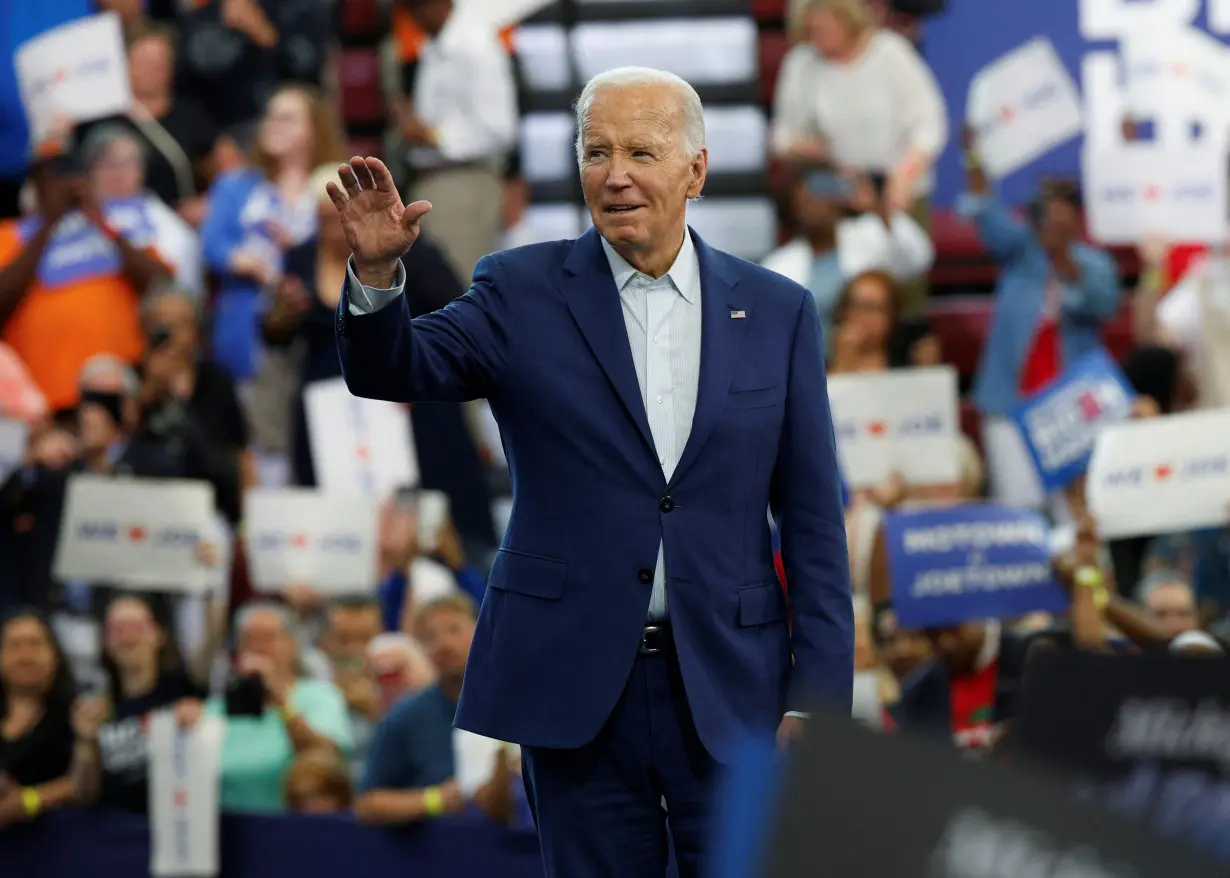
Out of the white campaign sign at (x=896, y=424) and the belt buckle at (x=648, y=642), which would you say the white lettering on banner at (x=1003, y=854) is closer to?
the belt buckle at (x=648, y=642)

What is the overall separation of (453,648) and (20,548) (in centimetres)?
207

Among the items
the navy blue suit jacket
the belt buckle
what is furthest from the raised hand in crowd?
the belt buckle

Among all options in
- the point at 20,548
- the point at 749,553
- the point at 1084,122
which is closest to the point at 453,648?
the point at 20,548

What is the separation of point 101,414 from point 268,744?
4.82 feet

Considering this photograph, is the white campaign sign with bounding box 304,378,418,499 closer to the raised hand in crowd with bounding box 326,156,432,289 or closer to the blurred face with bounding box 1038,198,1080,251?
the blurred face with bounding box 1038,198,1080,251

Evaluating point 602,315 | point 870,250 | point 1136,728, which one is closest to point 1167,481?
point 870,250

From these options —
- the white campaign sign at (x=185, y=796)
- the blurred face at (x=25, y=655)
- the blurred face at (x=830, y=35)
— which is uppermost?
the blurred face at (x=830, y=35)

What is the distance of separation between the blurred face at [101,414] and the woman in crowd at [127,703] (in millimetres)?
707

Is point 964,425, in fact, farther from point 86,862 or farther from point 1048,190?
point 86,862

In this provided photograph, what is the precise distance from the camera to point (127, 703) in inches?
247

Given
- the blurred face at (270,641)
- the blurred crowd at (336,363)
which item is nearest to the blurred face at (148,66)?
the blurred crowd at (336,363)

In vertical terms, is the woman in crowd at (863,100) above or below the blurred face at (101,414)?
above

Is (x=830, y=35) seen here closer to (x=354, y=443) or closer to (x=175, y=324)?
(x=354, y=443)

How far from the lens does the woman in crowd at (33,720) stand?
6137mm
